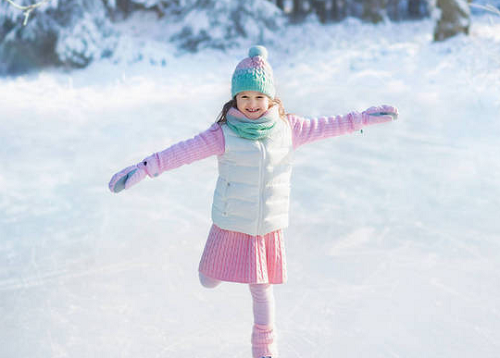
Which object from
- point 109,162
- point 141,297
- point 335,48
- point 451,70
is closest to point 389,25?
point 335,48

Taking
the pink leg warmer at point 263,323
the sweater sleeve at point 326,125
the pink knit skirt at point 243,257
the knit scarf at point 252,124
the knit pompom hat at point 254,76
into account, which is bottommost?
the pink leg warmer at point 263,323

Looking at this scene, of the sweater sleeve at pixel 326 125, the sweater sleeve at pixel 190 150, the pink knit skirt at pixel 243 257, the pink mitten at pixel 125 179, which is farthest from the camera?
the sweater sleeve at pixel 326 125

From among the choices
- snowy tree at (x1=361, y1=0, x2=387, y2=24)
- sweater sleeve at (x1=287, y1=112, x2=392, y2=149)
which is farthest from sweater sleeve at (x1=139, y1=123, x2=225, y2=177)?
snowy tree at (x1=361, y1=0, x2=387, y2=24)

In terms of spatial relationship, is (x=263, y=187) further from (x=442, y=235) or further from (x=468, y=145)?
(x=468, y=145)

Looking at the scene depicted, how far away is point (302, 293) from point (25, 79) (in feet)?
26.9

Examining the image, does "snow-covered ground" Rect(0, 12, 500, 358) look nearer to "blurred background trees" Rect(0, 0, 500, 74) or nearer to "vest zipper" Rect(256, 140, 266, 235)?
"vest zipper" Rect(256, 140, 266, 235)

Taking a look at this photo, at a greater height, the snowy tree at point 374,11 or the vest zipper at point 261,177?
the snowy tree at point 374,11

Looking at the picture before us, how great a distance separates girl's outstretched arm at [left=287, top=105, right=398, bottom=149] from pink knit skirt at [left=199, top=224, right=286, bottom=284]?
43 centimetres

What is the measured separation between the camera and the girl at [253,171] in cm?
226

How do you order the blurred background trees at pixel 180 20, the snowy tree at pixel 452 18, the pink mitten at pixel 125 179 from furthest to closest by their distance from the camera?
the blurred background trees at pixel 180 20 < the snowy tree at pixel 452 18 < the pink mitten at pixel 125 179

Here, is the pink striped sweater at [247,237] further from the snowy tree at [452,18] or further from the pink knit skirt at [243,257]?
the snowy tree at [452,18]

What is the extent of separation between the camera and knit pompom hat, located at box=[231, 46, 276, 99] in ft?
7.30

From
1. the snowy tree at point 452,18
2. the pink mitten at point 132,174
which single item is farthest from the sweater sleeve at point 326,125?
the snowy tree at point 452,18

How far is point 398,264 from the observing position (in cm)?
353
